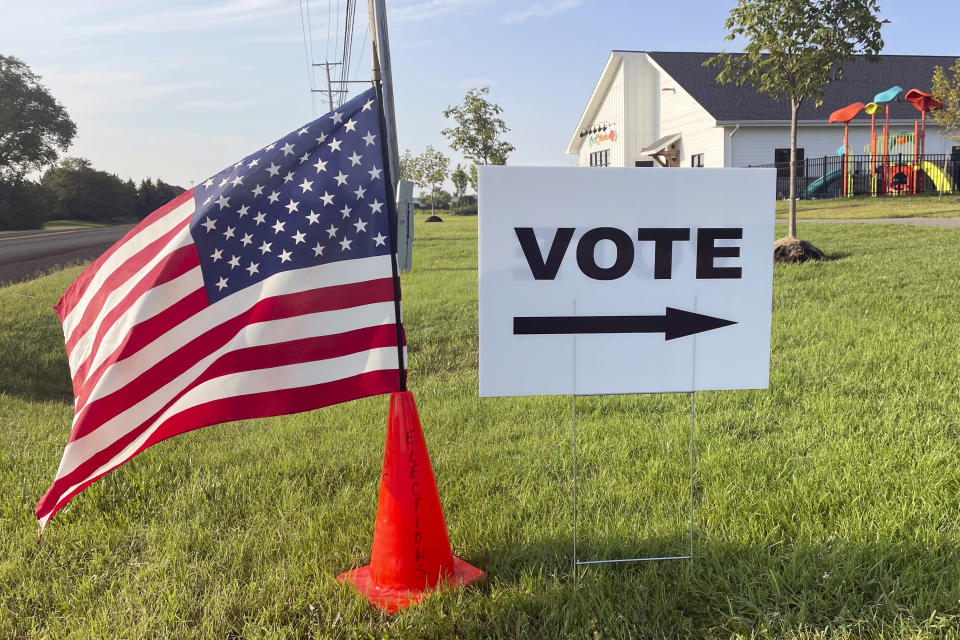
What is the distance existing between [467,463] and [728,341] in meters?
1.75

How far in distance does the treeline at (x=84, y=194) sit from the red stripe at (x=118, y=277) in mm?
51482

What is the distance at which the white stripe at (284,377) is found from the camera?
2668 millimetres

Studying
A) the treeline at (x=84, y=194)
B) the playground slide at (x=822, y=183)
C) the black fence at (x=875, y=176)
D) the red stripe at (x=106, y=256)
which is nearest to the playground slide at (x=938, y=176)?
the black fence at (x=875, y=176)

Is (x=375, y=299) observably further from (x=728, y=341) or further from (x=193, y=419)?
(x=728, y=341)

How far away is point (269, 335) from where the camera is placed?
2.70 metres

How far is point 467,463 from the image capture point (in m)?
3.96

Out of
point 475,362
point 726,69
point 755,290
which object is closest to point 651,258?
point 755,290

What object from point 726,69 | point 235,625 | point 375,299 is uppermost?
point 726,69

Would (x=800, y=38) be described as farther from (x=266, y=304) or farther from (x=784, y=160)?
(x=784, y=160)

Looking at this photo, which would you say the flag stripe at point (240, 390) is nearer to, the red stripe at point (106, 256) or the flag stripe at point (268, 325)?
the flag stripe at point (268, 325)

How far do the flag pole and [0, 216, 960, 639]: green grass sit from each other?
941mm

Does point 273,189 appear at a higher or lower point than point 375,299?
higher

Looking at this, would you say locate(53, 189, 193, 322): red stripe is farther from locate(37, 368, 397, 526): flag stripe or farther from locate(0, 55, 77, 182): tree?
locate(0, 55, 77, 182): tree

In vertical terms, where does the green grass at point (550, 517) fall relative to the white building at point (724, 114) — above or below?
below
